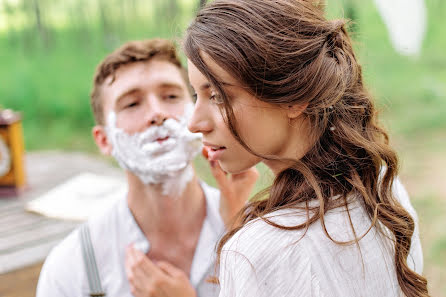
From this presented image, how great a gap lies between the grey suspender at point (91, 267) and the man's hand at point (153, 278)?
0.30 ft

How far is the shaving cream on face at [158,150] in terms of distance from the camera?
1438 millimetres

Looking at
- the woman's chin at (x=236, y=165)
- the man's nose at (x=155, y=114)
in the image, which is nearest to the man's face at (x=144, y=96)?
the man's nose at (x=155, y=114)

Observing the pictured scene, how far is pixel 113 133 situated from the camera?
1.50 metres

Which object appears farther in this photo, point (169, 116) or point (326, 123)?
point (169, 116)

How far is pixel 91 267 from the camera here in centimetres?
140

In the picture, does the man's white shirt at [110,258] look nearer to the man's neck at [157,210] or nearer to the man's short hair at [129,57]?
the man's neck at [157,210]

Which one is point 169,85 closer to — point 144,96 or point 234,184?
point 144,96

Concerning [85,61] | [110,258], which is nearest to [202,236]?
[110,258]

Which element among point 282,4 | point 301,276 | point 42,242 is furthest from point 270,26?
point 42,242

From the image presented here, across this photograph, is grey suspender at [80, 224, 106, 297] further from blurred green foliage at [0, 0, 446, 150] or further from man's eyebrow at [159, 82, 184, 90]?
blurred green foliage at [0, 0, 446, 150]

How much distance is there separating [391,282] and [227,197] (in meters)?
0.65

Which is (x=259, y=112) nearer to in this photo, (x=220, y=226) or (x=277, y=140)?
(x=277, y=140)

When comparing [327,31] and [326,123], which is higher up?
[327,31]

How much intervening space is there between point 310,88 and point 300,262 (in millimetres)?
322
